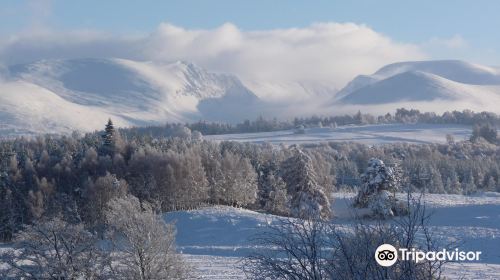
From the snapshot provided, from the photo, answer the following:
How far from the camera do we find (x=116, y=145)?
73.2m

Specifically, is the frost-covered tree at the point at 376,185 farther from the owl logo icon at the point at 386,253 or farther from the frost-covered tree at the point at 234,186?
the owl logo icon at the point at 386,253

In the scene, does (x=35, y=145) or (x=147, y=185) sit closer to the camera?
(x=147, y=185)

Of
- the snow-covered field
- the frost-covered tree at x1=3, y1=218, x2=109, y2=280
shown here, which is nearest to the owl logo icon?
the frost-covered tree at x1=3, y1=218, x2=109, y2=280

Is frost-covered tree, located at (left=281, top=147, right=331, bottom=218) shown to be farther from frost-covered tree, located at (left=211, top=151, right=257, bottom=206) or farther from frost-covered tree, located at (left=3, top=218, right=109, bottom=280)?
frost-covered tree, located at (left=3, top=218, right=109, bottom=280)

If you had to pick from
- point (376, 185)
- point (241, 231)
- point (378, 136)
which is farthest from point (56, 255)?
point (378, 136)

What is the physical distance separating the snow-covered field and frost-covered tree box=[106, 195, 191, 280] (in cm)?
578

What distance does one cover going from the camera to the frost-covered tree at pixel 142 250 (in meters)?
23.8

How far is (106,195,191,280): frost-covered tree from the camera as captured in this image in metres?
23.8

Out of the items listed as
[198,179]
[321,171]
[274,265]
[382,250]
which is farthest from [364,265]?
[321,171]

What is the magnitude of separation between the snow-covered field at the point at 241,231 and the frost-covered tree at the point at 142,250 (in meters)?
5.78

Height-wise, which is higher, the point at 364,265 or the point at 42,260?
the point at 364,265

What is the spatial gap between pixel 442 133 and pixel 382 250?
18211cm

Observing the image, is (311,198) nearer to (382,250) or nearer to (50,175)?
(50,175)

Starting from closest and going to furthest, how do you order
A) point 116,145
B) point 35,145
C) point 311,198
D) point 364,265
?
point 364,265, point 311,198, point 116,145, point 35,145
